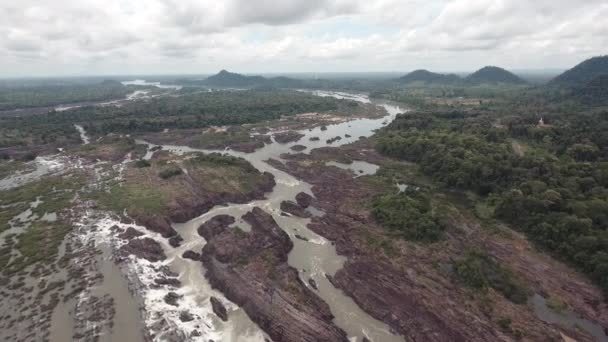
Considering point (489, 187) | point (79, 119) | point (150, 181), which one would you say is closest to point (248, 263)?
point (150, 181)

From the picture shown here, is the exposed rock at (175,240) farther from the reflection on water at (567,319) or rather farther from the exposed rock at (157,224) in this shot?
the reflection on water at (567,319)

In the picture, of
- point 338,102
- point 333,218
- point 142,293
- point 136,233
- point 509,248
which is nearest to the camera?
point 142,293

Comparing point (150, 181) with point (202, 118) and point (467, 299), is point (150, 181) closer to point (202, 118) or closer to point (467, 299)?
point (467, 299)

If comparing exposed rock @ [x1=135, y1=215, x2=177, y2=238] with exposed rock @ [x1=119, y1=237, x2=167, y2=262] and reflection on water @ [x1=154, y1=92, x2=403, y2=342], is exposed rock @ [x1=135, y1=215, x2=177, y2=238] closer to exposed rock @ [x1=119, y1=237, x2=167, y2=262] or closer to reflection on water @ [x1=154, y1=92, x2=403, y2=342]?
reflection on water @ [x1=154, y1=92, x2=403, y2=342]

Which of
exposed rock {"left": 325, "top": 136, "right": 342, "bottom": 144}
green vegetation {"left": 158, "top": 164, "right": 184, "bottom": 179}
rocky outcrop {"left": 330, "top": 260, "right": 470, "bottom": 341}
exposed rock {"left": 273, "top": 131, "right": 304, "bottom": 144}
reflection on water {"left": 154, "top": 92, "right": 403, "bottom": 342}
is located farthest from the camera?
exposed rock {"left": 273, "top": 131, "right": 304, "bottom": 144}

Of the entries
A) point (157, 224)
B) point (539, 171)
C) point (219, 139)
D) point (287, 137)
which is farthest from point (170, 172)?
point (539, 171)

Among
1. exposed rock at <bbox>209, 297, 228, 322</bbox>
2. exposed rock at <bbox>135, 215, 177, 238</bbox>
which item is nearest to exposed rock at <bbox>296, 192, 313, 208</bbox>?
exposed rock at <bbox>135, 215, 177, 238</bbox>
